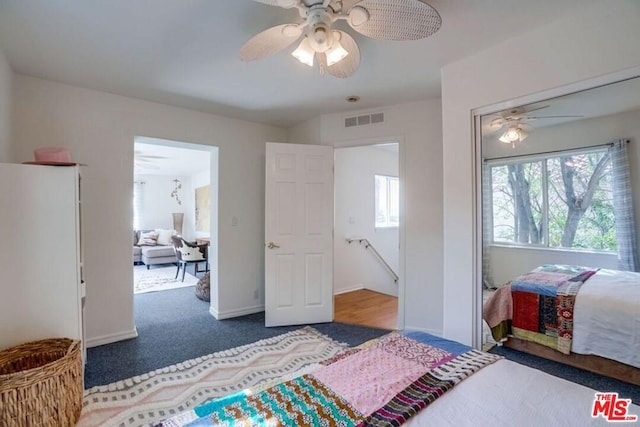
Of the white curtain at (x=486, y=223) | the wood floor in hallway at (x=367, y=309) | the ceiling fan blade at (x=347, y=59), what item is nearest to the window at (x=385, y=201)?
the wood floor in hallway at (x=367, y=309)

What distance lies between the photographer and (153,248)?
21.4 ft

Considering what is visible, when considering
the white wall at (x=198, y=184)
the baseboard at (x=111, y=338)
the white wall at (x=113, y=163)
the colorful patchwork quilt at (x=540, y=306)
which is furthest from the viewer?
the white wall at (x=198, y=184)

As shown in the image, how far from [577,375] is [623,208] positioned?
3.57 feet

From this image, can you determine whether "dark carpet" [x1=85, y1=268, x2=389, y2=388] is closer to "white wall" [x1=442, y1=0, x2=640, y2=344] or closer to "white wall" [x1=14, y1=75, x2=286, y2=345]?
"white wall" [x1=14, y1=75, x2=286, y2=345]

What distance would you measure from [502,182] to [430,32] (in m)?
1.21

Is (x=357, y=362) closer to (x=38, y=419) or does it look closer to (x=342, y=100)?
(x=38, y=419)

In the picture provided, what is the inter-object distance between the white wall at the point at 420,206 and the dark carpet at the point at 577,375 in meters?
0.82

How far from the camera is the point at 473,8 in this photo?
166 cm

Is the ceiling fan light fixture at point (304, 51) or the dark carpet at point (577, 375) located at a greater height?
the ceiling fan light fixture at point (304, 51)

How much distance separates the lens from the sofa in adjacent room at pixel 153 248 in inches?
251

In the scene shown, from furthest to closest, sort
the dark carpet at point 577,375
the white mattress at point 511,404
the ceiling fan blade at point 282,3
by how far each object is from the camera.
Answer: the dark carpet at point 577,375
the ceiling fan blade at point 282,3
the white mattress at point 511,404

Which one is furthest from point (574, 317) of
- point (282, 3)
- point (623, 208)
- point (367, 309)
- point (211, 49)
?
point (211, 49)

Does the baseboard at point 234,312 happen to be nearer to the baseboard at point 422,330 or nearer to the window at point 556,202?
the baseboard at point 422,330

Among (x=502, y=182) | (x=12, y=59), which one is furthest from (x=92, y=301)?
(x=502, y=182)
